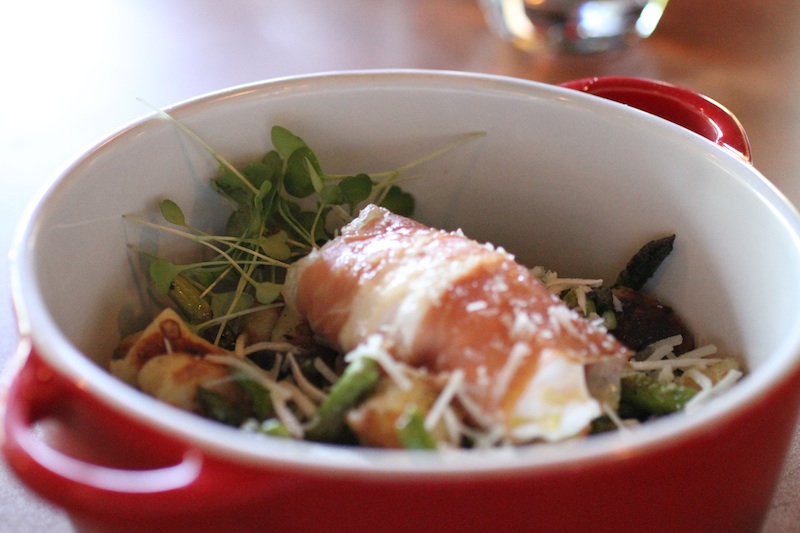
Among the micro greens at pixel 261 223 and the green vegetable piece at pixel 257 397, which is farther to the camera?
the micro greens at pixel 261 223

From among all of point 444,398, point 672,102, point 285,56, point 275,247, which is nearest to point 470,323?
point 444,398

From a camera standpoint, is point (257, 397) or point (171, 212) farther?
point (171, 212)

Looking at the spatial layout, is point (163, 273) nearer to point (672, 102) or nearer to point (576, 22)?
point (672, 102)

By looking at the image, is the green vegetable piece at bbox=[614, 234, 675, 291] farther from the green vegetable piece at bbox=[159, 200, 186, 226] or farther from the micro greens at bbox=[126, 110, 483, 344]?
the green vegetable piece at bbox=[159, 200, 186, 226]

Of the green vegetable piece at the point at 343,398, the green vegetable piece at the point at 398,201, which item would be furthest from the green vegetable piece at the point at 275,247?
the green vegetable piece at the point at 343,398

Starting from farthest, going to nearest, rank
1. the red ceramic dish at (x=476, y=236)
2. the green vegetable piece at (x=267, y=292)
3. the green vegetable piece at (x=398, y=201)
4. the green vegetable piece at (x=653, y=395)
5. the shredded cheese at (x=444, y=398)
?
the green vegetable piece at (x=398, y=201) < the green vegetable piece at (x=267, y=292) < the green vegetable piece at (x=653, y=395) < the shredded cheese at (x=444, y=398) < the red ceramic dish at (x=476, y=236)

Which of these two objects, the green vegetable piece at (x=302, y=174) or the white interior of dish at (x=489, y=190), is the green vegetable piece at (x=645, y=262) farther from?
the green vegetable piece at (x=302, y=174)

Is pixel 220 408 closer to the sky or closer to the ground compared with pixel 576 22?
closer to the ground

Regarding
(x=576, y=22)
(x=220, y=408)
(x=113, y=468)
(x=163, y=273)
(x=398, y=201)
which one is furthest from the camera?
(x=576, y=22)

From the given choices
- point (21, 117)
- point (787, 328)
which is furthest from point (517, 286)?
point (21, 117)
